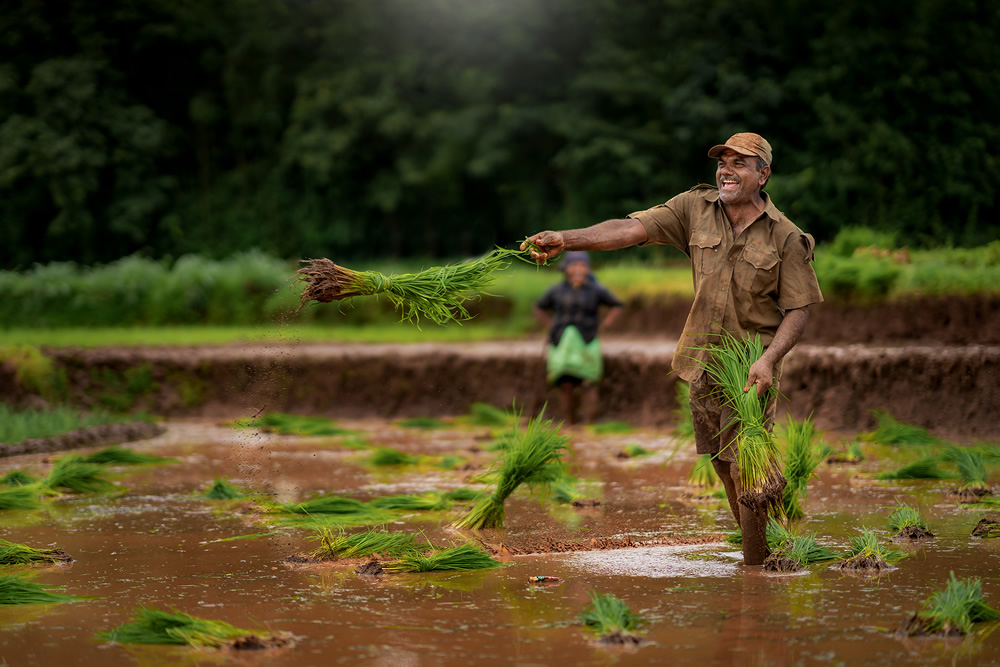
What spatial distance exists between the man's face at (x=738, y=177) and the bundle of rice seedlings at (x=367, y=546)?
6.98ft

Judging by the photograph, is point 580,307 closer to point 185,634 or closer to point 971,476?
point 971,476

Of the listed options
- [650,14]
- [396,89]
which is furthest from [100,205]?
[650,14]

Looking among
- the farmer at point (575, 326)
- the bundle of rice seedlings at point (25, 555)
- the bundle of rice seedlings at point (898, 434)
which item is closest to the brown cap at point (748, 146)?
the bundle of rice seedlings at point (25, 555)

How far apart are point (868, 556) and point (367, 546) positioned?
222 centimetres

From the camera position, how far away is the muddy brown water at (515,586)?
3.79 meters

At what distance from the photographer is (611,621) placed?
395 cm

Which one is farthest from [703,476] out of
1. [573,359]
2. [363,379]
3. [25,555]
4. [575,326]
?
[363,379]

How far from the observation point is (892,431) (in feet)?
30.4

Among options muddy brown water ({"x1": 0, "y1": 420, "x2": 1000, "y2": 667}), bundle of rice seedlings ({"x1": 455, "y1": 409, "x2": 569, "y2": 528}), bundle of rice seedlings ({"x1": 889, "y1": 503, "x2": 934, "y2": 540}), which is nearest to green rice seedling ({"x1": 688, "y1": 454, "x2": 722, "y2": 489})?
muddy brown water ({"x1": 0, "y1": 420, "x2": 1000, "y2": 667})

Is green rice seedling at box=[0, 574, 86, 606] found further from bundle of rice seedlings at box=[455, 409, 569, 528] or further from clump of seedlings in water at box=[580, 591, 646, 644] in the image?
bundle of rice seedlings at box=[455, 409, 569, 528]

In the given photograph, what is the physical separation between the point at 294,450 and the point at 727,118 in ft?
47.9

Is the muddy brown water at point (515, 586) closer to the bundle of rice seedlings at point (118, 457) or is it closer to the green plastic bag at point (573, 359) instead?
the bundle of rice seedlings at point (118, 457)

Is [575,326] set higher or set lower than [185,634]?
higher

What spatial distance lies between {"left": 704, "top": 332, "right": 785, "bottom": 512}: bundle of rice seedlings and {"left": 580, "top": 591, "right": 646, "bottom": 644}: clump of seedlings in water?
A: 3.41ft
